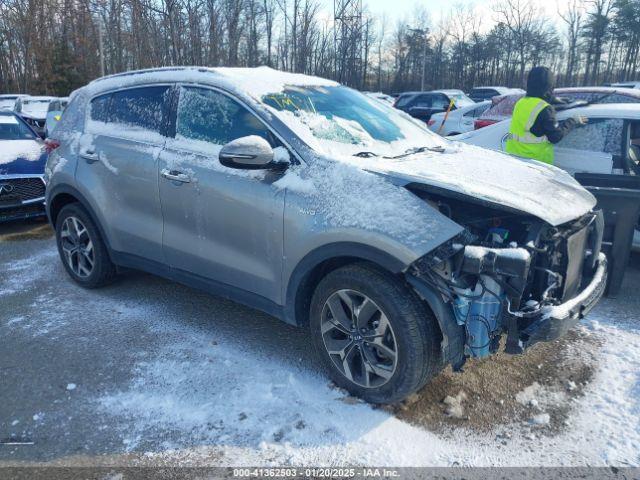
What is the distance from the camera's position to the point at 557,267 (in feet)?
9.75

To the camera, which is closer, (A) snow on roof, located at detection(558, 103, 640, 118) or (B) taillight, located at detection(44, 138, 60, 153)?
(B) taillight, located at detection(44, 138, 60, 153)

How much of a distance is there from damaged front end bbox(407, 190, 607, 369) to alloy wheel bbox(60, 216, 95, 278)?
324 centimetres

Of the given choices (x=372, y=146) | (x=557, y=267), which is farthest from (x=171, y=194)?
(x=557, y=267)

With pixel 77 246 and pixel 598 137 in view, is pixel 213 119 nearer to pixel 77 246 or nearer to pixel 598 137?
pixel 77 246

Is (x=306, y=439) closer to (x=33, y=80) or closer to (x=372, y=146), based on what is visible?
(x=372, y=146)

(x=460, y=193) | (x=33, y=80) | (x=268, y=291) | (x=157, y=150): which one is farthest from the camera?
(x=33, y=80)

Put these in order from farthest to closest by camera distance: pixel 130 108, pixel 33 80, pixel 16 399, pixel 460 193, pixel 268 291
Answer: pixel 33 80 → pixel 130 108 → pixel 268 291 → pixel 16 399 → pixel 460 193

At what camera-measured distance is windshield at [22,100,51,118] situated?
64.5 ft

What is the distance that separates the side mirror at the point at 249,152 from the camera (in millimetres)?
3127

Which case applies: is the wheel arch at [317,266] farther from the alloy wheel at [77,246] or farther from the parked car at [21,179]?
the parked car at [21,179]

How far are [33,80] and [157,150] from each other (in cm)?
3921

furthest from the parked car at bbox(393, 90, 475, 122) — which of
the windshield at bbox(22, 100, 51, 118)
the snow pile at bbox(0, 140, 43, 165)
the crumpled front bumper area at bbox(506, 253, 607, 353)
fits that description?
the crumpled front bumper area at bbox(506, 253, 607, 353)

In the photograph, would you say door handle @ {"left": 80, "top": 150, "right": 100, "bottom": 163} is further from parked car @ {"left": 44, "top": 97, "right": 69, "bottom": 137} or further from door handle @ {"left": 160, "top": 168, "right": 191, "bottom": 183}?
parked car @ {"left": 44, "top": 97, "right": 69, "bottom": 137}

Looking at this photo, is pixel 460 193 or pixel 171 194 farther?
pixel 171 194
